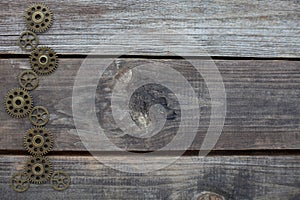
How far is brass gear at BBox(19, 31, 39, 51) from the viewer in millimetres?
1313

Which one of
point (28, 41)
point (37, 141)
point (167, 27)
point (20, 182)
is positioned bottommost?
point (20, 182)

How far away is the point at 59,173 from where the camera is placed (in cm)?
130

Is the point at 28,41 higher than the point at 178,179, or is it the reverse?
the point at 28,41

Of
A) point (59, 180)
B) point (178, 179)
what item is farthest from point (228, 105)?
point (59, 180)

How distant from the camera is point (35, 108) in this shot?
4.26 feet

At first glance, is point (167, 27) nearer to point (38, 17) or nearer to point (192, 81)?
point (192, 81)

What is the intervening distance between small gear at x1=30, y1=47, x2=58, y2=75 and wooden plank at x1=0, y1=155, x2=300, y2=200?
10.1 inches

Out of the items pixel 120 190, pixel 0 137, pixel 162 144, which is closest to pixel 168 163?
pixel 162 144

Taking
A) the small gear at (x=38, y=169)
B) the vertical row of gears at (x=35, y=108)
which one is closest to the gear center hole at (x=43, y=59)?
the vertical row of gears at (x=35, y=108)

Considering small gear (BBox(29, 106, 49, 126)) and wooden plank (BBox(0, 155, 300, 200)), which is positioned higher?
small gear (BBox(29, 106, 49, 126))

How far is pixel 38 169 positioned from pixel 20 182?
64 mm

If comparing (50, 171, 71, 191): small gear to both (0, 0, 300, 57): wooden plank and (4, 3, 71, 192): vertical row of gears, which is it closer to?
(4, 3, 71, 192): vertical row of gears

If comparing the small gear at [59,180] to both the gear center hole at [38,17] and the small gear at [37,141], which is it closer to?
the small gear at [37,141]

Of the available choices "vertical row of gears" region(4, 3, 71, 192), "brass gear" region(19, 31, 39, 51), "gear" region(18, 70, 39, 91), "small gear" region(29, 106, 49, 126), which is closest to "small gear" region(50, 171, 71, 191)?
"vertical row of gears" region(4, 3, 71, 192)
